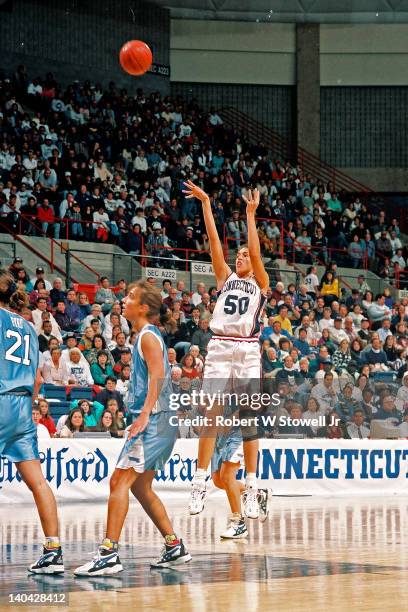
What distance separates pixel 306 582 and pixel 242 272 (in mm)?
3638

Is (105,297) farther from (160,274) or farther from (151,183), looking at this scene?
(151,183)

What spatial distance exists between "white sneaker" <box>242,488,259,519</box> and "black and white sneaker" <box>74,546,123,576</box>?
240 centimetres

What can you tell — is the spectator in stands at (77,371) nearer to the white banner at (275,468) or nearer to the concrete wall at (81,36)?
the white banner at (275,468)

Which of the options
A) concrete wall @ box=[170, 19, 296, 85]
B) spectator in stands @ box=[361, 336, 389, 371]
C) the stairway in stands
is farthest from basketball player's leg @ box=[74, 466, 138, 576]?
concrete wall @ box=[170, 19, 296, 85]

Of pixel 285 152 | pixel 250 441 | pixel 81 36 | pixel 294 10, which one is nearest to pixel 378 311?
pixel 294 10

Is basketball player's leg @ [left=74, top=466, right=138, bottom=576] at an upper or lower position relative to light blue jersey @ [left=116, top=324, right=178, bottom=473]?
lower

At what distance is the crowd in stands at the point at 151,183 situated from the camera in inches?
971

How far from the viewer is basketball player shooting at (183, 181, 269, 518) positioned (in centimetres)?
991

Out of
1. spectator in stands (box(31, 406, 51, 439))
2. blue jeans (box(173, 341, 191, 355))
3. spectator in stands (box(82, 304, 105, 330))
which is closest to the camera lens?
spectator in stands (box(31, 406, 51, 439))

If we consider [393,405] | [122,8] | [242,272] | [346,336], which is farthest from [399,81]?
[242,272]

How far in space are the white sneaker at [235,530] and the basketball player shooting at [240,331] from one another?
1.26 feet

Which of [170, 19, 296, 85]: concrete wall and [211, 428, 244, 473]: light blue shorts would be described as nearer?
[211, 428, 244, 473]: light blue shorts

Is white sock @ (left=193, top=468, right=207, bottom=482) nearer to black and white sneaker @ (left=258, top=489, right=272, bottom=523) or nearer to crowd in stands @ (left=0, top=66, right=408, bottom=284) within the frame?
black and white sneaker @ (left=258, top=489, right=272, bottom=523)

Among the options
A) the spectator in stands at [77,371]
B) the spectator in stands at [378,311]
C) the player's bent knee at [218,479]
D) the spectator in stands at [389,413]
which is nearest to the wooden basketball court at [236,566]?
the player's bent knee at [218,479]
